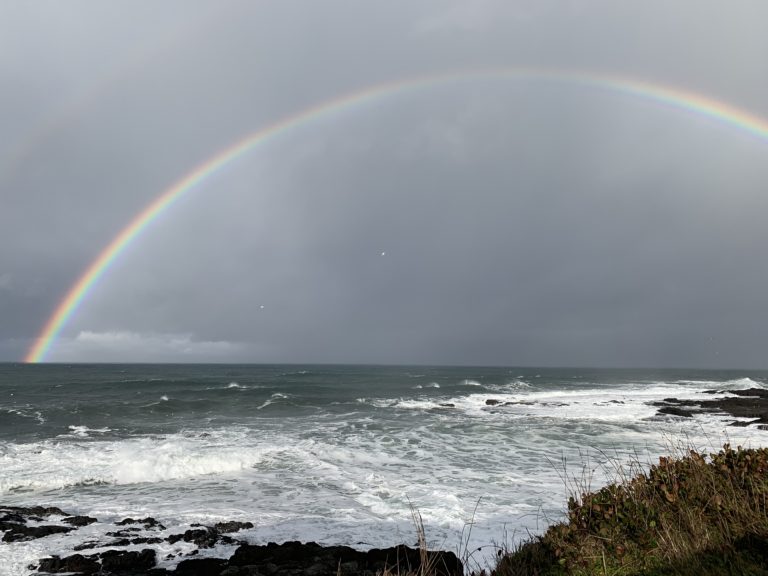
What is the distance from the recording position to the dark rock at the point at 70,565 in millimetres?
8508

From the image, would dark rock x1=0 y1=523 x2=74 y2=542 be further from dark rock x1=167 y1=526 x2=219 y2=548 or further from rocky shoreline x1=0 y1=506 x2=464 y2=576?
dark rock x1=167 y1=526 x2=219 y2=548

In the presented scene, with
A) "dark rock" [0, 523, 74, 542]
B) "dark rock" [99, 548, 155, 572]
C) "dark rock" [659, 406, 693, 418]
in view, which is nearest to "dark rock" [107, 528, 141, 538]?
"dark rock" [99, 548, 155, 572]

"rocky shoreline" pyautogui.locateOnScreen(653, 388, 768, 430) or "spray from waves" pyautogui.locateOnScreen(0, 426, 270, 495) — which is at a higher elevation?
"spray from waves" pyautogui.locateOnScreen(0, 426, 270, 495)

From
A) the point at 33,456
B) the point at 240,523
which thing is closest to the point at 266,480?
the point at 240,523

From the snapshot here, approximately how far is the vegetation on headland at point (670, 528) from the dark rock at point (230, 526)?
23.7ft

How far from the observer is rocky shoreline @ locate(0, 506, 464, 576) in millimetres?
8180

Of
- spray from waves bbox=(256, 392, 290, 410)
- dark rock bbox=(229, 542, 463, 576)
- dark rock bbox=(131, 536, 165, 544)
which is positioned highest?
dark rock bbox=(229, 542, 463, 576)

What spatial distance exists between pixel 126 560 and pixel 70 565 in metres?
0.96

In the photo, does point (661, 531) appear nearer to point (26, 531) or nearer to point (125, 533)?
point (125, 533)

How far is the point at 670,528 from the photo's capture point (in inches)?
186

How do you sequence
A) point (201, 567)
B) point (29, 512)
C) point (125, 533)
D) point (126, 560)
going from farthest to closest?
point (29, 512) < point (125, 533) < point (126, 560) < point (201, 567)

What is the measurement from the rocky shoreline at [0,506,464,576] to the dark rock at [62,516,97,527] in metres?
0.38

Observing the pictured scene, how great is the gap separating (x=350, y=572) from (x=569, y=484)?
7903mm

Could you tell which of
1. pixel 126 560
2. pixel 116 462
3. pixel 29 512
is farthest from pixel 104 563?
pixel 116 462
